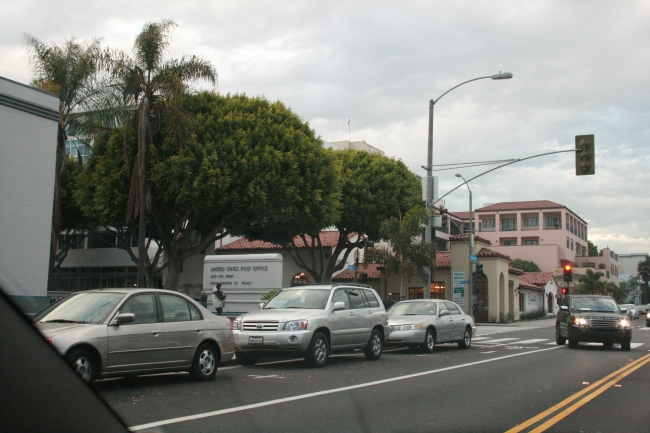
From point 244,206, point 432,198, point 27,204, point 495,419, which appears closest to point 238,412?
point 495,419

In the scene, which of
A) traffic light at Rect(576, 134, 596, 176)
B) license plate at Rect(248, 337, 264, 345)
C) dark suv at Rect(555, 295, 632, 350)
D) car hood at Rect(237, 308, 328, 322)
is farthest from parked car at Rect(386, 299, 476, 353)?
traffic light at Rect(576, 134, 596, 176)

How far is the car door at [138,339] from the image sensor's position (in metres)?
8.95

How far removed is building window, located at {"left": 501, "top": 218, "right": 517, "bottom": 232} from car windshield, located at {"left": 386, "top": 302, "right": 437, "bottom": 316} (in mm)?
82378

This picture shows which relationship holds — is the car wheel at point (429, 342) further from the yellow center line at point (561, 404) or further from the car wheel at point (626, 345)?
the car wheel at point (626, 345)

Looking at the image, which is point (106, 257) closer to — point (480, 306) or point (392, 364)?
point (480, 306)

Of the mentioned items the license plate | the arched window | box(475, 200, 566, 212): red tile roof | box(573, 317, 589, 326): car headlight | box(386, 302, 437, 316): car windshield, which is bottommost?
the license plate

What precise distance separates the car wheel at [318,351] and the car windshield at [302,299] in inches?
30.8

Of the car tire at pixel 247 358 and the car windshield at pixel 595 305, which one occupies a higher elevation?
the car windshield at pixel 595 305

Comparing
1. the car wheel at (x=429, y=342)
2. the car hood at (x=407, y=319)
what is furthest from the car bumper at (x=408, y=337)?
the car hood at (x=407, y=319)

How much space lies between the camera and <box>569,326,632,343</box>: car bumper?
19.2 metres

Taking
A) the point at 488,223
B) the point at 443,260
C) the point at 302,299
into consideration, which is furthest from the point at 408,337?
the point at 488,223

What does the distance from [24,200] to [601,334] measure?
17.9 meters

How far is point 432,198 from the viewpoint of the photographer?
25922 millimetres

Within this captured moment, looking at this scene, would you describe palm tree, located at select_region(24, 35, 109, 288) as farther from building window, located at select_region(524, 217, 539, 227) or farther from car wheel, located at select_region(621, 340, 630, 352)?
building window, located at select_region(524, 217, 539, 227)
